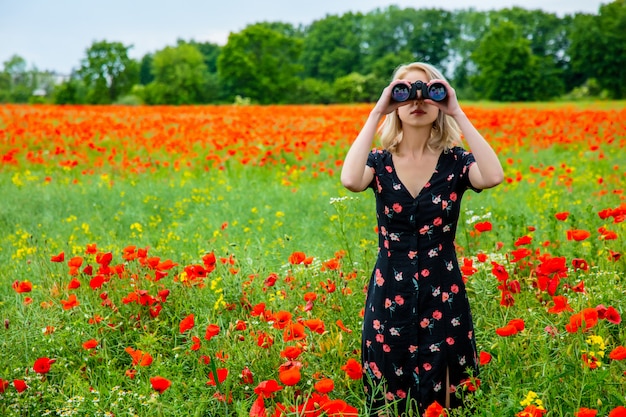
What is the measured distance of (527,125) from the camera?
12.1 metres

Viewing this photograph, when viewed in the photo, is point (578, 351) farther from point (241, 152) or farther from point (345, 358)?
point (241, 152)

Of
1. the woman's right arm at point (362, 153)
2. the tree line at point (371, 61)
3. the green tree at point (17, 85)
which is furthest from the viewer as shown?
the green tree at point (17, 85)

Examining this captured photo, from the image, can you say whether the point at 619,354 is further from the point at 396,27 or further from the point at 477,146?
the point at 396,27

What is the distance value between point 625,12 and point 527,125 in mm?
31254

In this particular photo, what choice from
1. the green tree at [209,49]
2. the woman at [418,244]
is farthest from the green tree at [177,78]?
the woman at [418,244]

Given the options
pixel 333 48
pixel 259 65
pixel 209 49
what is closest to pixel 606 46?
pixel 333 48

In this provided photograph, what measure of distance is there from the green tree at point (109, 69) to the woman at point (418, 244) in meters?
51.0

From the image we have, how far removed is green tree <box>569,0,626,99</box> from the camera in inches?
1492

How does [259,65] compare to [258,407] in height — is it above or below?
above

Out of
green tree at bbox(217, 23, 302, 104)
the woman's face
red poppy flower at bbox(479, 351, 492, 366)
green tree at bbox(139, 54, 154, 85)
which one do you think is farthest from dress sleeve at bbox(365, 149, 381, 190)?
green tree at bbox(139, 54, 154, 85)

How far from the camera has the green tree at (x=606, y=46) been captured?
37.9m

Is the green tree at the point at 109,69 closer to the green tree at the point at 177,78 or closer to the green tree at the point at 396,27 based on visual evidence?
the green tree at the point at 177,78

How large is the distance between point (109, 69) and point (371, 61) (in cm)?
2275

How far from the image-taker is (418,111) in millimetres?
2545
